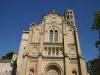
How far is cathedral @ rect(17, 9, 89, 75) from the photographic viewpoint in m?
25.4

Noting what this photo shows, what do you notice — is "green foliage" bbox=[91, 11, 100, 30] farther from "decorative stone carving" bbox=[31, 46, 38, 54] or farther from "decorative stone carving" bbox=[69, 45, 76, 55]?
"decorative stone carving" bbox=[31, 46, 38, 54]

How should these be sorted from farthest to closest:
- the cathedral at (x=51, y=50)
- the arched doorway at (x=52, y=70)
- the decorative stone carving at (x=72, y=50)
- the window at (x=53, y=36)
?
the window at (x=53, y=36)
the decorative stone carving at (x=72, y=50)
the arched doorway at (x=52, y=70)
the cathedral at (x=51, y=50)

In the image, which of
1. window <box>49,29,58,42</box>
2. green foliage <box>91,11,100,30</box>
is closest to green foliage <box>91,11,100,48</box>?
green foliage <box>91,11,100,30</box>

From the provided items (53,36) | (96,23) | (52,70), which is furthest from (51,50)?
(96,23)

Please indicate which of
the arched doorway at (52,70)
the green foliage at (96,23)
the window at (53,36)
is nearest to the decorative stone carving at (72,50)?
the window at (53,36)

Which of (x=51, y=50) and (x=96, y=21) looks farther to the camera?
Answer: (x=51, y=50)

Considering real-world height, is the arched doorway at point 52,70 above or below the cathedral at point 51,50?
below

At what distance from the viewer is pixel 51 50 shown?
91.6ft

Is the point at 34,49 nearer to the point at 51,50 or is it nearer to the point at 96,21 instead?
the point at 51,50

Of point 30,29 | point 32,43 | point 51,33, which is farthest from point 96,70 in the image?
point 30,29

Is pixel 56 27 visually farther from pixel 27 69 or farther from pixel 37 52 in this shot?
pixel 27 69

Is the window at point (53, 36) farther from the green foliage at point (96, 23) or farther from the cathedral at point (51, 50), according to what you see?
the green foliage at point (96, 23)

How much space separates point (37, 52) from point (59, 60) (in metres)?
4.55

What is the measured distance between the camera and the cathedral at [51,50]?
25411 millimetres
